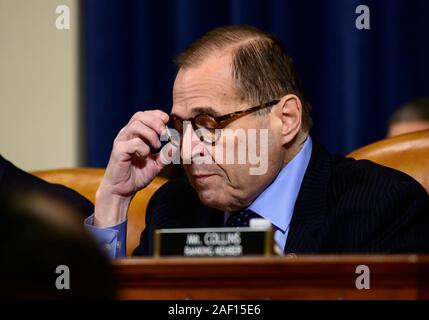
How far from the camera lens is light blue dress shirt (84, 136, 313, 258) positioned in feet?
5.69

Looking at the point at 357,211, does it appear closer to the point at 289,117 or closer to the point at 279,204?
the point at 279,204

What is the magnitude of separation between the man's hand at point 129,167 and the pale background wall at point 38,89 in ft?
3.01

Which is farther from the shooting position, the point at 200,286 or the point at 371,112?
the point at 371,112

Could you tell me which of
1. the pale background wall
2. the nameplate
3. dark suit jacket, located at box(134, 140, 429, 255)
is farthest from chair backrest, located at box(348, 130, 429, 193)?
the pale background wall

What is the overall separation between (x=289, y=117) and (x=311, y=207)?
9.7 inches

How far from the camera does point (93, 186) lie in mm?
2074

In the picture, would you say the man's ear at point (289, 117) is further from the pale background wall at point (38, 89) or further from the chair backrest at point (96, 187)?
the pale background wall at point (38, 89)

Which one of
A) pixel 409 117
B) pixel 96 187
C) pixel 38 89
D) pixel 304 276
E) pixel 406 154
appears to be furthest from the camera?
pixel 38 89

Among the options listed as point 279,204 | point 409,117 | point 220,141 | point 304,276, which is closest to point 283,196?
point 279,204

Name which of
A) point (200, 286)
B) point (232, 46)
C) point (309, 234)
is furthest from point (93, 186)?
point (200, 286)

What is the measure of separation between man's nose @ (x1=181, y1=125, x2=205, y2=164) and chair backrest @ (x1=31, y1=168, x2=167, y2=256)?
0.33m

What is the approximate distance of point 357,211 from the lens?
1.62 metres
